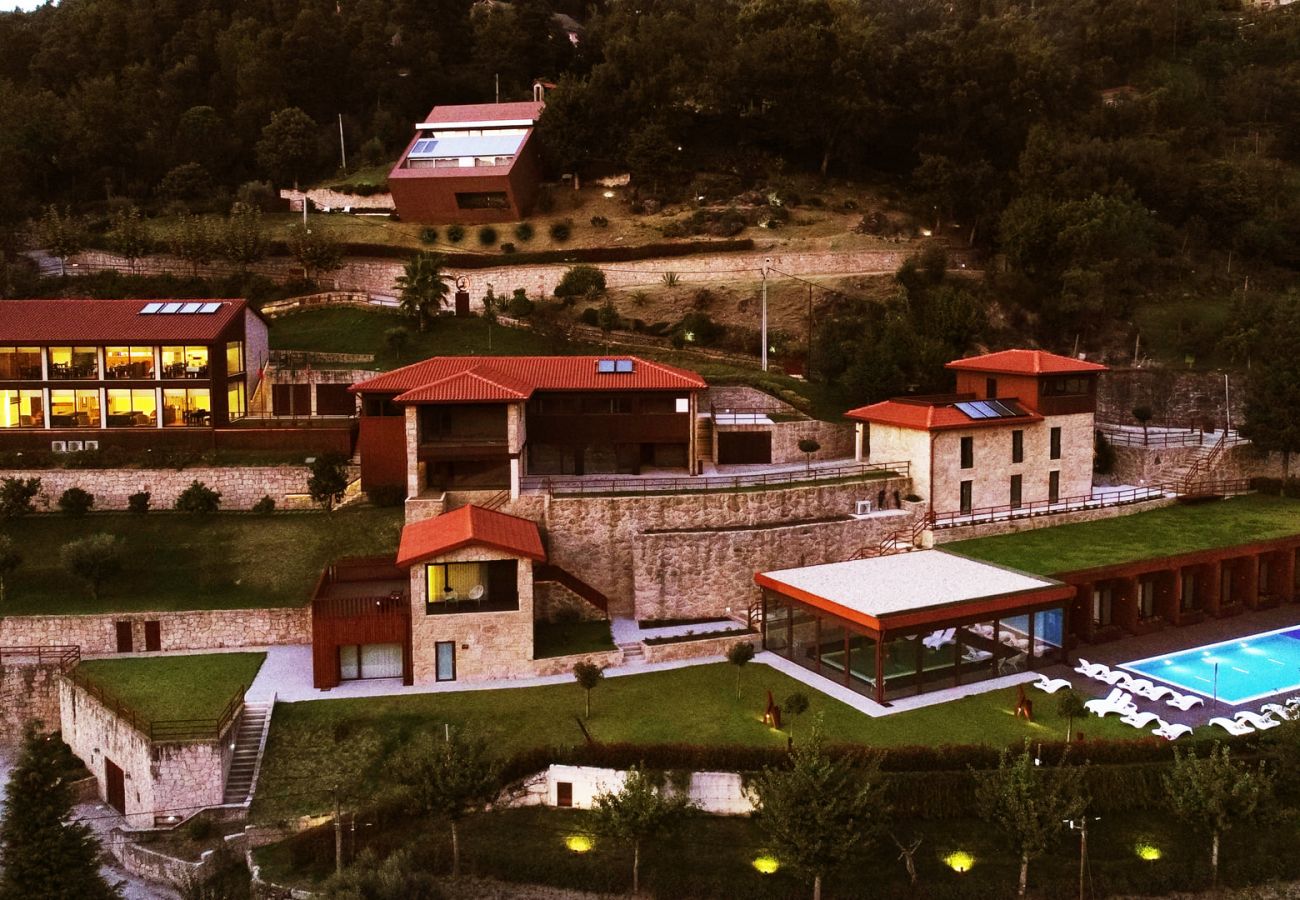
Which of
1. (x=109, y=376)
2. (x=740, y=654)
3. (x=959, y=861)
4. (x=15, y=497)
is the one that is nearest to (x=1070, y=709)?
(x=959, y=861)

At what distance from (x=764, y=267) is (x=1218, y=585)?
28.9 metres

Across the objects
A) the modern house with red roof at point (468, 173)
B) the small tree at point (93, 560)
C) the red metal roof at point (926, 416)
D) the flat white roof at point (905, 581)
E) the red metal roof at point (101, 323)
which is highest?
the modern house with red roof at point (468, 173)

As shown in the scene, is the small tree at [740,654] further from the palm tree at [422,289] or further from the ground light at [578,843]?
the palm tree at [422,289]

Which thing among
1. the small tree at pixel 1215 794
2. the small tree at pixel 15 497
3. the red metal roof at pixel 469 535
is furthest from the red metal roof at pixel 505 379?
the small tree at pixel 1215 794

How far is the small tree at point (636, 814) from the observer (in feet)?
63.6

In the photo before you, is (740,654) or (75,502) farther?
(75,502)

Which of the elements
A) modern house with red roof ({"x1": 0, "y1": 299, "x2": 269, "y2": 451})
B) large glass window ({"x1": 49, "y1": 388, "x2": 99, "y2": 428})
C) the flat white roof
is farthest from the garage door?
large glass window ({"x1": 49, "y1": 388, "x2": 99, "y2": 428})

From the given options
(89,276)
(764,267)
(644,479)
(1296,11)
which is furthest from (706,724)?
(1296,11)

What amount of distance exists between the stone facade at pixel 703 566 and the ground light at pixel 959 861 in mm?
12852

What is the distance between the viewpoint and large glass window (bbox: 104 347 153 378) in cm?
3722

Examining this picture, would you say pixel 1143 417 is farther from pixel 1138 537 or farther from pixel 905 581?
pixel 905 581

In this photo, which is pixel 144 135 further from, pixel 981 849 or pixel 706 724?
pixel 981 849

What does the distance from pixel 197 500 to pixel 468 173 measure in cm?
3191

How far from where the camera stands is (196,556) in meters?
31.6
